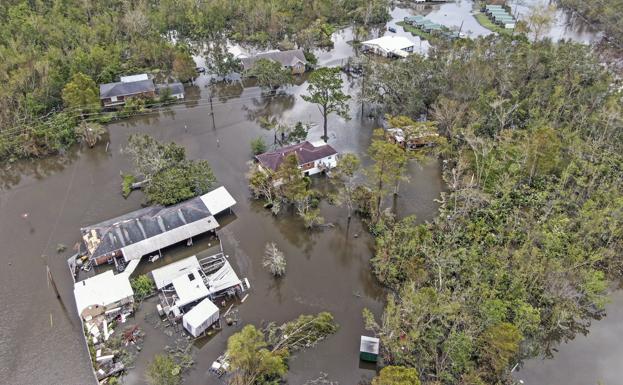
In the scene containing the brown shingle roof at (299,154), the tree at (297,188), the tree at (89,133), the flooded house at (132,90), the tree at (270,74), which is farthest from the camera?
the tree at (270,74)

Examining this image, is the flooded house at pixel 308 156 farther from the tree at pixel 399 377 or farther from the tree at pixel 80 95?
the tree at pixel 399 377

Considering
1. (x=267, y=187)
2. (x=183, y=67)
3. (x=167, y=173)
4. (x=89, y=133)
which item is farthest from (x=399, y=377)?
(x=183, y=67)

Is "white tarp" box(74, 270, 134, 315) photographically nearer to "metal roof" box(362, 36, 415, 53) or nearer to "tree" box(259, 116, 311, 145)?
"tree" box(259, 116, 311, 145)

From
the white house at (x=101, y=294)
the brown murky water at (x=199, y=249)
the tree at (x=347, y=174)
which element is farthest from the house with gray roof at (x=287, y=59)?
the white house at (x=101, y=294)

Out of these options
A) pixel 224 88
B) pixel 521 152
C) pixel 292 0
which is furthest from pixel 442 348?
pixel 292 0

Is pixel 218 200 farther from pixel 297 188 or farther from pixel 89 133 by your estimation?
pixel 89 133

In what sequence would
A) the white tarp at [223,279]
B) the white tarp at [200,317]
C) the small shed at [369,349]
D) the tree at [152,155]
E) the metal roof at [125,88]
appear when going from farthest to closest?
the metal roof at [125,88], the tree at [152,155], the white tarp at [223,279], the white tarp at [200,317], the small shed at [369,349]

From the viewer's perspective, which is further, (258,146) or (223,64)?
(223,64)
